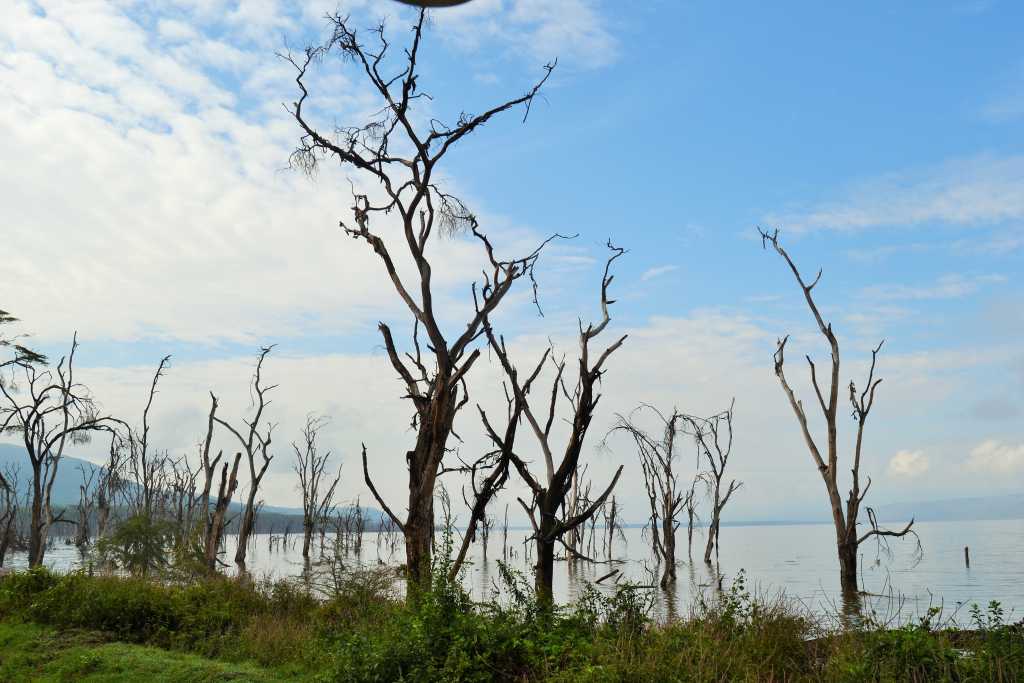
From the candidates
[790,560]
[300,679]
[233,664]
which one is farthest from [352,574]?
[790,560]

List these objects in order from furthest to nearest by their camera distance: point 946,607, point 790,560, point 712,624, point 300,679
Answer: point 790,560 → point 946,607 → point 300,679 → point 712,624

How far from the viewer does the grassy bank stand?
6.48 metres

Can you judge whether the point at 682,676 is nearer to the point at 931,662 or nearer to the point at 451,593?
the point at 931,662

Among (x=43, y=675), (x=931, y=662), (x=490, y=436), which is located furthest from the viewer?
(x=490, y=436)

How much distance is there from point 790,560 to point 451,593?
38.4 m

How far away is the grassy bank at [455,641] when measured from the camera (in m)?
6.48

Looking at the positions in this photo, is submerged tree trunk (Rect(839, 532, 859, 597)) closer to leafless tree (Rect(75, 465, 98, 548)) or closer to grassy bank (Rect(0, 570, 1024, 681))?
grassy bank (Rect(0, 570, 1024, 681))

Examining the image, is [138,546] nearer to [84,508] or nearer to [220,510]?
[220,510]

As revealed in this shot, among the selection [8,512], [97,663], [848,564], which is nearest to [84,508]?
[8,512]

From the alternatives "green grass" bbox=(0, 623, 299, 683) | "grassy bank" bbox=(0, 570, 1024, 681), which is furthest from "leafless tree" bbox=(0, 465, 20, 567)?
"green grass" bbox=(0, 623, 299, 683)

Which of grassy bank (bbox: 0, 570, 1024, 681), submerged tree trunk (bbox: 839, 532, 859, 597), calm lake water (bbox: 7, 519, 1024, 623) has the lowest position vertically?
calm lake water (bbox: 7, 519, 1024, 623)

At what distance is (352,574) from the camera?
41.2 ft

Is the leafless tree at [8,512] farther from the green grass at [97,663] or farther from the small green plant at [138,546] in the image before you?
the green grass at [97,663]

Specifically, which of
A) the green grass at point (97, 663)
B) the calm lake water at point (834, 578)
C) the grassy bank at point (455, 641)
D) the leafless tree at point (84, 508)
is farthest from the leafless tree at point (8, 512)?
the green grass at point (97, 663)
